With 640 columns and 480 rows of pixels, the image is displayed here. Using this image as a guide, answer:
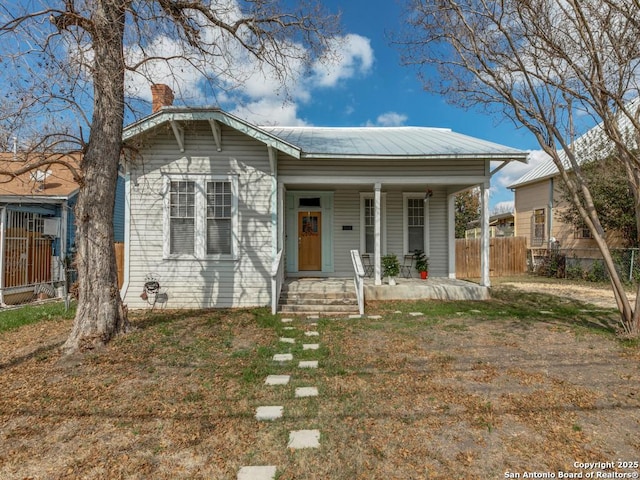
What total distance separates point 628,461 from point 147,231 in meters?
8.44

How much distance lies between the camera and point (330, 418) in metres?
3.09

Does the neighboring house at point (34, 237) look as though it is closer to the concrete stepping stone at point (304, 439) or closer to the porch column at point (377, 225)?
Answer: the porch column at point (377, 225)

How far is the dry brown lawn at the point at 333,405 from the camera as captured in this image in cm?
251

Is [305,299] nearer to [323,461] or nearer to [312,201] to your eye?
[312,201]

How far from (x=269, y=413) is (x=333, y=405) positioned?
1.99 feet

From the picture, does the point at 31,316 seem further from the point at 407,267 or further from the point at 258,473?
the point at 407,267

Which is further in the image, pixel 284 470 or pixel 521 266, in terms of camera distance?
pixel 521 266

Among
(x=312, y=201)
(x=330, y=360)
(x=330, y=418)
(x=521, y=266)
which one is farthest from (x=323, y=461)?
(x=521, y=266)

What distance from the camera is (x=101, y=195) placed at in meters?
5.10

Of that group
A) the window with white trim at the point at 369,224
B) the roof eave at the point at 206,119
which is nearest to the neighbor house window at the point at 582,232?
the window with white trim at the point at 369,224

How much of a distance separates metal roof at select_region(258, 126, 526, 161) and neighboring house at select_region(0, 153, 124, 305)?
6.86m

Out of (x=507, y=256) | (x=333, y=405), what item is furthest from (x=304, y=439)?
(x=507, y=256)

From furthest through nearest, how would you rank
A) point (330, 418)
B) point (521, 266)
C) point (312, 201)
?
point (521, 266) → point (312, 201) → point (330, 418)

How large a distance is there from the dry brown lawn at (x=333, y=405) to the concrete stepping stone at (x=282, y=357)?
10cm
